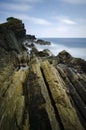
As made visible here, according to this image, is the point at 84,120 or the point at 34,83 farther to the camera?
the point at 34,83

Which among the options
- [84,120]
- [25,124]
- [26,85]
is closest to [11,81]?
[26,85]

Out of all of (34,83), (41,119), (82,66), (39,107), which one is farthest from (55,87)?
(82,66)

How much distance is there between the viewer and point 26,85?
26.0 ft

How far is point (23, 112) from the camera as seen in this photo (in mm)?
6375

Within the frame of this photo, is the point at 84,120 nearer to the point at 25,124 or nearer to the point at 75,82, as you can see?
the point at 25,124

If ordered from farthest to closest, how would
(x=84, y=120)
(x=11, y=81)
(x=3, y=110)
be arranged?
(x=11, y=81)
(x=3, y=110)
(x=84, y=120)

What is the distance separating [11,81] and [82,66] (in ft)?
19.6

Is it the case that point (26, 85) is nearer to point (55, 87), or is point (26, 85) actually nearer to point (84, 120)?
point (55, 87)

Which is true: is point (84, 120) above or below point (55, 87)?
below

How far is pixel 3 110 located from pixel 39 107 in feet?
5.01

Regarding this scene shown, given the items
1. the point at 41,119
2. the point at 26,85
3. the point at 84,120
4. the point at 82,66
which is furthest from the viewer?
the point at 82,66

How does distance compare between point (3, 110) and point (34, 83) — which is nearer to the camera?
point (3, 110)

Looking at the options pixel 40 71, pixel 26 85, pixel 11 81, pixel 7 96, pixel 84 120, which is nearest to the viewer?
pixel 84 120

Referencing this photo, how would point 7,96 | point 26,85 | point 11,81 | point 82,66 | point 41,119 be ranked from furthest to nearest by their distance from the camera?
point 82,66 < point 11,81 < point 26,85 < point 7,96 < point 41,119
